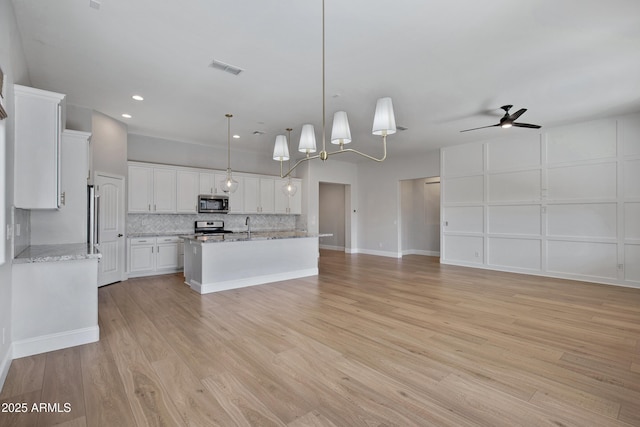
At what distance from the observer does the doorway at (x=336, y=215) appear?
32.9 ft

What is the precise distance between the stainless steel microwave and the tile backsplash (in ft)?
1.16

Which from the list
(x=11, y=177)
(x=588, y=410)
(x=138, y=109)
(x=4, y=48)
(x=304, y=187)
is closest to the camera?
(x=588, y=410)

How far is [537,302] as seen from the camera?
14.0 feet

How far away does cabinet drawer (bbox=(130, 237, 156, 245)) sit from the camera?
5838 millimetres

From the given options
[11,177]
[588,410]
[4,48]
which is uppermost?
[4,48]

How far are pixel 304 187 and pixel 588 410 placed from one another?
7475mm

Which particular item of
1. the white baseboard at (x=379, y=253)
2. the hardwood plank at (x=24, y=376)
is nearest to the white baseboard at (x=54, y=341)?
the hardwood plank at (x=24, y=376)

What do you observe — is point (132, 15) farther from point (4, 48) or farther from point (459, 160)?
point (459, 160)

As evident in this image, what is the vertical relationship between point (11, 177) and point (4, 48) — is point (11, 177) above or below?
below

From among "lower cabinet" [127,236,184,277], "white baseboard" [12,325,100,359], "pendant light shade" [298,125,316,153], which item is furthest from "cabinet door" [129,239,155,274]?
"pendant light shade" [298,125,316,153]

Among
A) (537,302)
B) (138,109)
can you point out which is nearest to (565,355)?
(537,302)

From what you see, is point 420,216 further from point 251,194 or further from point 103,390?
point 103,390

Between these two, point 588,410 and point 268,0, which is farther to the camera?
point 268,0

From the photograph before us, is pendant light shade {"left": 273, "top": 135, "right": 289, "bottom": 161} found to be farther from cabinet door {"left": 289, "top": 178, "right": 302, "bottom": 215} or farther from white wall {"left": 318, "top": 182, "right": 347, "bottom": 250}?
white wall {"left": 318, "top": 182, "right": 347, "bottom": 250}
